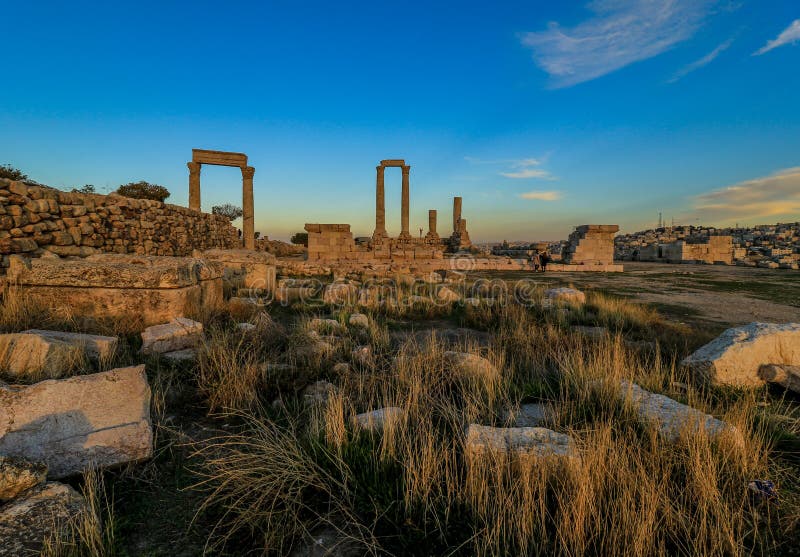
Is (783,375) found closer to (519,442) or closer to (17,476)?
(519,442)

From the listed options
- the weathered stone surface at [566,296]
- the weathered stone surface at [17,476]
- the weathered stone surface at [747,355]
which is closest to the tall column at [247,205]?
the weathered stone surface at [566,296]

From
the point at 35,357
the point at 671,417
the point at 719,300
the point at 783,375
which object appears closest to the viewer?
the point at 671,417

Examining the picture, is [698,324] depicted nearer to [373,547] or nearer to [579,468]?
[579,468]

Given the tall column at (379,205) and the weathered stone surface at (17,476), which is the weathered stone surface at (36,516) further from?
the tall column at (379,205)

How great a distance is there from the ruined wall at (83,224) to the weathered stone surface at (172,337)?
5428mm

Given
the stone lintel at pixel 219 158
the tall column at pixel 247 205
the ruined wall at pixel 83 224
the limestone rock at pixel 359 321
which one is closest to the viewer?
the limestone rock at pixel 359 321

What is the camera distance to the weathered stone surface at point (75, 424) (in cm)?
185

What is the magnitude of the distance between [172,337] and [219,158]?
1933 cm

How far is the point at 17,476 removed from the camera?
1.49 m

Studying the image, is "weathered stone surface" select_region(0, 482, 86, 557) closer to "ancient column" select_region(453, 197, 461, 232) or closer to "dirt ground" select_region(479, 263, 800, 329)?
"dirt ground" select_region(479, 263, 800, 329)

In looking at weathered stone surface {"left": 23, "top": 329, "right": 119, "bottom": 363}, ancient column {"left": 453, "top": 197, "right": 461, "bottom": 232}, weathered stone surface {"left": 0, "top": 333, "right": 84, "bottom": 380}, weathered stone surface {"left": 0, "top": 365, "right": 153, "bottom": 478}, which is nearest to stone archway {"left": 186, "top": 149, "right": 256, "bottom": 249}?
ancient column {"left": 453, "top": 197, "right": 461, "bottom": 232}

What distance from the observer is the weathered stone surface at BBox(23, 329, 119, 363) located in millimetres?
3094

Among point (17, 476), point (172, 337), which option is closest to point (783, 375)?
point (17, 476)

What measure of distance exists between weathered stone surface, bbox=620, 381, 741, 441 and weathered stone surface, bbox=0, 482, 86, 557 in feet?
9.42
